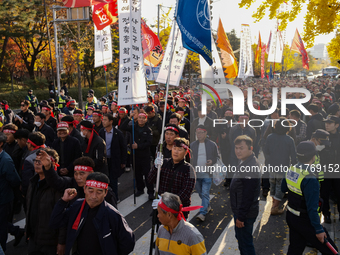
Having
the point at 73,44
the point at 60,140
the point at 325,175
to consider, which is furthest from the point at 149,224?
the point at 73,44

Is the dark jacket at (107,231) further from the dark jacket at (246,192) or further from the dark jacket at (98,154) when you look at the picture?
the dark jacket at (98,154)

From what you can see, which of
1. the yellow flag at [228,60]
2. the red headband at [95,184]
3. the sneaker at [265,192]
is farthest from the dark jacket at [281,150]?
the yellow flag at [228,60]

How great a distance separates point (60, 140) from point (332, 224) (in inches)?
224

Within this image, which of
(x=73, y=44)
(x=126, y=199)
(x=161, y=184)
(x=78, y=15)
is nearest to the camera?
(x=161, y=184)

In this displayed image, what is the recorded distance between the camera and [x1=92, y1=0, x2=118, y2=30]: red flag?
1164cm

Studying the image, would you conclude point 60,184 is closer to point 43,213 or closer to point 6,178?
point 43,213

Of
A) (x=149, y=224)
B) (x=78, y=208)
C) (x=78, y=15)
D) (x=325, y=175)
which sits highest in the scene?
(x=78, y=15)

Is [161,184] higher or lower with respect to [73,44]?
lower

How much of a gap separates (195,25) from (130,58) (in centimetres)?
176

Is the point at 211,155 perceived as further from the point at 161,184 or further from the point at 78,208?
the point at 78,208

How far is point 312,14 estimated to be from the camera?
8.92 m

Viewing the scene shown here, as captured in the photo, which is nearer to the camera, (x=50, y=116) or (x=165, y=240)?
(x=165, y=240)

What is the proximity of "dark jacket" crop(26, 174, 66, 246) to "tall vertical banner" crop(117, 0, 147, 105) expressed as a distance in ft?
8.46

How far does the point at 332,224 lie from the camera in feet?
19.7
